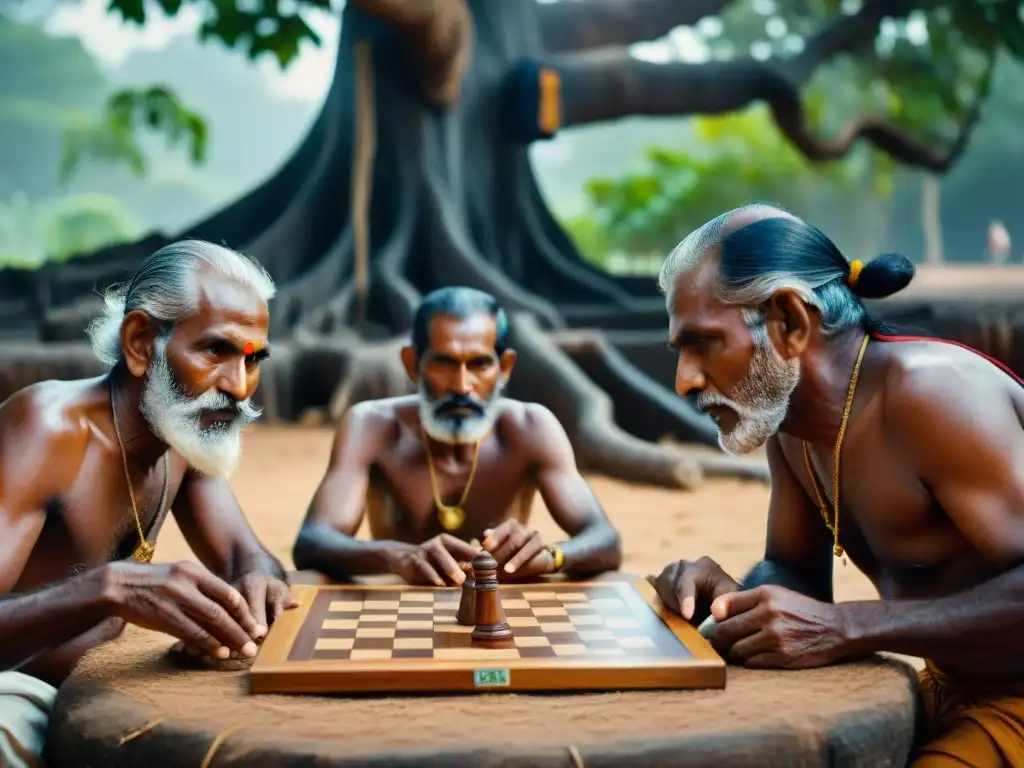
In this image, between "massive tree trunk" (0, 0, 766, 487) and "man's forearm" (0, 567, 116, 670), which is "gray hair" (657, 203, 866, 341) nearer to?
"man's forearm" (0, 567, 116, 670)

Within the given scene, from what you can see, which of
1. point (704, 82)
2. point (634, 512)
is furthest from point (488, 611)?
point (704, 82)

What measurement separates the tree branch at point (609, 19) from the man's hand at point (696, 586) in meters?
11.9

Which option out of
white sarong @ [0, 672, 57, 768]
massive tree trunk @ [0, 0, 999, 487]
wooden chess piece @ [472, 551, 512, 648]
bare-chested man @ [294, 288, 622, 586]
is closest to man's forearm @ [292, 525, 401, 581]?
bare-chested man @ [294, 288, 622, 586]

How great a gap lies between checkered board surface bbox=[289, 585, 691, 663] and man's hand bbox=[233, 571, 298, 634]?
0.08m

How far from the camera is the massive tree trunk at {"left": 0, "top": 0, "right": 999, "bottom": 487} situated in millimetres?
9844

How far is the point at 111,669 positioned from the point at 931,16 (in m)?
15.6

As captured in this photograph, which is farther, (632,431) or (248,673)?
(632,431)

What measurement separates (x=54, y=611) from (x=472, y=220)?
1063 centimetres

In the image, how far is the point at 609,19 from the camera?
13.9 m

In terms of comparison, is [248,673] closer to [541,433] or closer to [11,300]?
[541,433]

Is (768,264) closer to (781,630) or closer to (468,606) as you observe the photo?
(781,630)

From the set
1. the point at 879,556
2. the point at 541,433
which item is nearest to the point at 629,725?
the point at 879,556

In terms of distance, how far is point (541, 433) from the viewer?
4184mm

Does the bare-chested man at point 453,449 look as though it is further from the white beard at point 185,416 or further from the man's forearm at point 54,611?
the man's forearm at point 54,611
